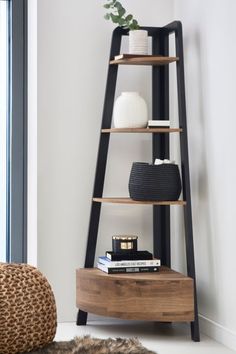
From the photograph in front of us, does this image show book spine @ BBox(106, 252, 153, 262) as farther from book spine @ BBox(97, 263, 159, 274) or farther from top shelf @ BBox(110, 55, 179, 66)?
top shelf @ BBox(110, 55, 179, 66)

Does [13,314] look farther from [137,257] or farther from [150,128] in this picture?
[150,128]

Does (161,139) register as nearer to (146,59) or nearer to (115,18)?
(146,59)

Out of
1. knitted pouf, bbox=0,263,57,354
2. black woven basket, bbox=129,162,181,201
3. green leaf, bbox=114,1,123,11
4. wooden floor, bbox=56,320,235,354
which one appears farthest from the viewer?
green leaf, bbox=114,1,123,11

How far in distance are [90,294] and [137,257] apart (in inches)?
11.0

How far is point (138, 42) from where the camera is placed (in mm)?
3625

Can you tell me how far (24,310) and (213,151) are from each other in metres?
1.14

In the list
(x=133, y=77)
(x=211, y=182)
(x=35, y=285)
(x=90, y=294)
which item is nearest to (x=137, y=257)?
(x=90, y=294)

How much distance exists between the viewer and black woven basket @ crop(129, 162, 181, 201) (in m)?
3.46

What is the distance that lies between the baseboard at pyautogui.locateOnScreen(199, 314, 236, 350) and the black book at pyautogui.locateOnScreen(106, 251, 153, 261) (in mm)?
391

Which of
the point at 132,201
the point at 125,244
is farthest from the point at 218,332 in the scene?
the point at 132,201

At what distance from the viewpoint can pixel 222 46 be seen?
131 inches

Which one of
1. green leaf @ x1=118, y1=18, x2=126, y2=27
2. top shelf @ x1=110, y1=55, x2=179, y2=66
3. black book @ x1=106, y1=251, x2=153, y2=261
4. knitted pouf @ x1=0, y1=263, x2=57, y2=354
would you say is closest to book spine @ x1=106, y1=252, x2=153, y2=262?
black book @ x1=106, y1=251, x2=153, y2=261

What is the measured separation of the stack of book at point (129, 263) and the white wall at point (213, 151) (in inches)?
9.4

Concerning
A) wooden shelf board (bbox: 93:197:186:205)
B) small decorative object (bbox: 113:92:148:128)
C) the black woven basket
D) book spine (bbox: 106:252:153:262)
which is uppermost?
small decorative object (bbox: 113:92:148:128)
